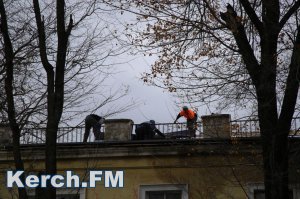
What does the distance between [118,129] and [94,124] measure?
889 mm

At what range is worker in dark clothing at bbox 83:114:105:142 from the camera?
737 inches

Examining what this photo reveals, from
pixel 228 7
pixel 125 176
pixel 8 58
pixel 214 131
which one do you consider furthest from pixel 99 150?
pixel 228 7

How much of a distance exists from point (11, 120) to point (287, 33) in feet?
18.7

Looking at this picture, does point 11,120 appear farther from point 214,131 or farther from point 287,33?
point 214,131

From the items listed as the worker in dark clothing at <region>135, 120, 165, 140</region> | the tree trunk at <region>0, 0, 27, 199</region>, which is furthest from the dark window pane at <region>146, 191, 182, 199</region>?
the tree trunk at <region>0, 0, 27, 199</region>

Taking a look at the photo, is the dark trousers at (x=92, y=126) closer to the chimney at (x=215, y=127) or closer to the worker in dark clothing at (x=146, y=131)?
the worker in dark clothing at (x=146, y=131)

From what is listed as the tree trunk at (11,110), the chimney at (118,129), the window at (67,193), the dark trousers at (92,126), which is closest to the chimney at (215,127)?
the chimney at (118,129)

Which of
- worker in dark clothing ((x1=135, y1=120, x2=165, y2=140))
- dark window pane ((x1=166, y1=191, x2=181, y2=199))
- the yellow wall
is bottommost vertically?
dark window pane ((x1=166, y1=191, x2=181, y2=199))

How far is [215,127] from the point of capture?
57.3 ft

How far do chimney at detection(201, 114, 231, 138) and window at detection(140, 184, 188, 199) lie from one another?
72.7 inches

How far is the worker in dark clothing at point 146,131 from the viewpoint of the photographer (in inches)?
758

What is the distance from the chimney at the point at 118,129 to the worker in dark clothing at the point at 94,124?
29 cm

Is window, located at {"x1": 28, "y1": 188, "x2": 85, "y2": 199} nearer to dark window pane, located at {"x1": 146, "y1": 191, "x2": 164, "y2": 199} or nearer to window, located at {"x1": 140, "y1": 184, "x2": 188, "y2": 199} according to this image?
window, located at {"x1": 140, "y1": 184, "x2": 188, "y2": 199}

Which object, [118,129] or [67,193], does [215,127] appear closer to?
[118,129]
